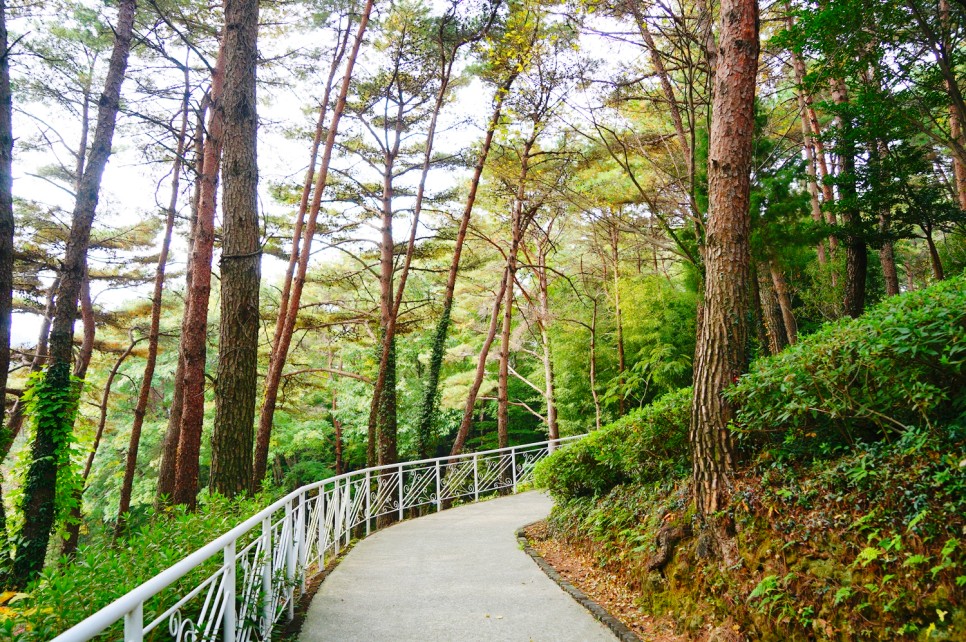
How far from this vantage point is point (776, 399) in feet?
12.3

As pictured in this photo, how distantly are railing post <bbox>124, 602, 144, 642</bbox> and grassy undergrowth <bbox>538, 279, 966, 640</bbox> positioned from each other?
2.89m

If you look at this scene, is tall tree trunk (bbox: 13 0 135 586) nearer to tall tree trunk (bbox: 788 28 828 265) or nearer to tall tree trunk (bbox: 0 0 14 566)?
tall tree trunk (bbox: 0 0 14 566)

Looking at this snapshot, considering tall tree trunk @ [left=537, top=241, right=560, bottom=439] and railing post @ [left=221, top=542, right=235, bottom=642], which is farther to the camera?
tall tree trunk @ [left=537, top=241, right=560, bottom=439]

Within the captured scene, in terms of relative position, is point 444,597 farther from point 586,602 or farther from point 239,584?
point 239,584

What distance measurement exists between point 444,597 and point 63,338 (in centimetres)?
627

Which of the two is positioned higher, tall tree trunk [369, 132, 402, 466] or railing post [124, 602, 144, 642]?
tall tree trunk [369, 132, 402, 466]

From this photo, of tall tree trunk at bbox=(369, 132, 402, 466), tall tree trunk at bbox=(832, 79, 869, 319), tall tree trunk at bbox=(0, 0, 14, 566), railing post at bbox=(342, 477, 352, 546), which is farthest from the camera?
tall tree trunk at bbox=(369, 132, 402, 466)

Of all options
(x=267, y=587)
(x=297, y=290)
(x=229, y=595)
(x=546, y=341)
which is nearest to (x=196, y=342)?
(x=297, y=290)

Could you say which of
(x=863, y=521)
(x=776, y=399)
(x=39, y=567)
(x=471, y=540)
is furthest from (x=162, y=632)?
(x=39, y=567)

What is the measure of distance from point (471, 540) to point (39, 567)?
5660 millimetres

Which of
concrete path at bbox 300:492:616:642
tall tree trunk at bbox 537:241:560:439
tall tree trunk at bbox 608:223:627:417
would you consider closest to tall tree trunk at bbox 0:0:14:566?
concrete path at bbox 300:492:616:642

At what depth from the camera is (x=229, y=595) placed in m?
2.78

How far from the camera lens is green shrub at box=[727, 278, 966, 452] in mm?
2857

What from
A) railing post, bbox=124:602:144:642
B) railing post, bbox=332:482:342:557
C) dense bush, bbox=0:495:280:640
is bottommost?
railing post, bbox=332:482:342:557
